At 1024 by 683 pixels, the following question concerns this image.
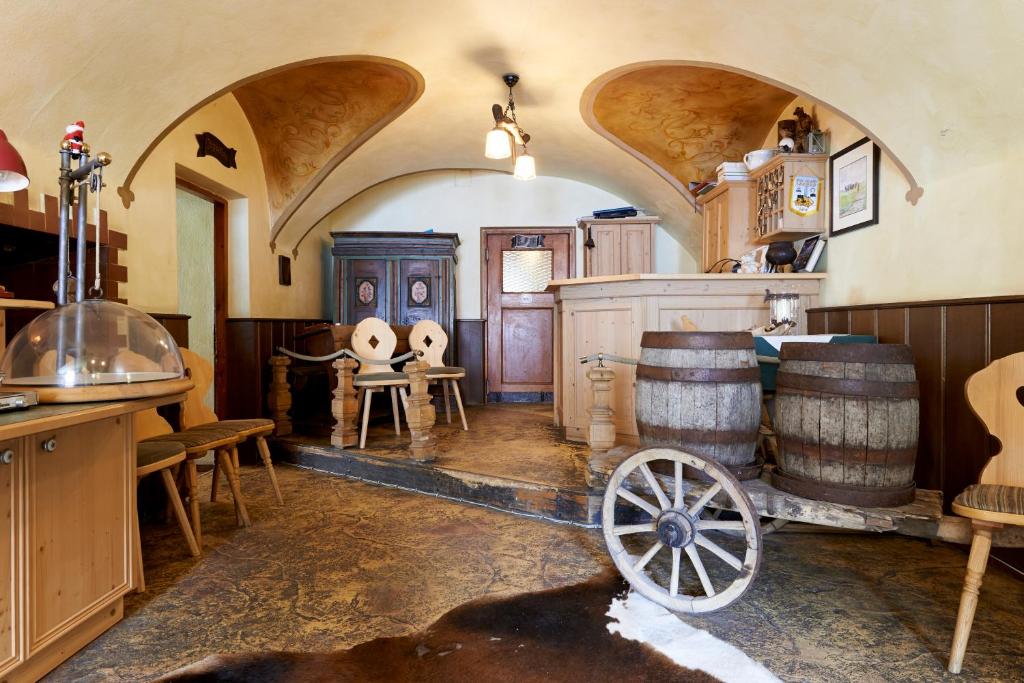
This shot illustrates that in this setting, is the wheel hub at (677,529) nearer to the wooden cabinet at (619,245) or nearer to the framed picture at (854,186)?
the framed picture at (854,186)

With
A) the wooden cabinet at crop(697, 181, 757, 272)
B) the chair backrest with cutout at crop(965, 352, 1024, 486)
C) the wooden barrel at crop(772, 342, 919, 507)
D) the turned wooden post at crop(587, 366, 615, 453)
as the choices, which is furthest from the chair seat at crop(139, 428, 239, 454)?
the wooden cabinet at crop(697, 181, 757, 272)

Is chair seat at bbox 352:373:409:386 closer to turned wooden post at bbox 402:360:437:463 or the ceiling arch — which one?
turned wooden post at bbox 402:360:437:463

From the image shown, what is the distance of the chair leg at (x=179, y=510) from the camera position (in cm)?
241

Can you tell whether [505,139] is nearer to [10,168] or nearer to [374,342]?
[374,342]

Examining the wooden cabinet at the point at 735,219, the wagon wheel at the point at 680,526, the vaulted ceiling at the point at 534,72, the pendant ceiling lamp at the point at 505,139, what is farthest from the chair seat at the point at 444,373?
the wagon wheel at the point at 680,526

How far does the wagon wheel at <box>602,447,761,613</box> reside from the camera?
71.4 inches

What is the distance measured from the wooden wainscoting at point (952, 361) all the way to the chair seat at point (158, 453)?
132 inches

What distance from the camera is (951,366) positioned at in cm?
251

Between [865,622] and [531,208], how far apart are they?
554 cm

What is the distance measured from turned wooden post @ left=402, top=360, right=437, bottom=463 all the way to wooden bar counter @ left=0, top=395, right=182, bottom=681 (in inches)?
68.4

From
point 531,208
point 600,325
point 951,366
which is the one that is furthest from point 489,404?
point 951,366

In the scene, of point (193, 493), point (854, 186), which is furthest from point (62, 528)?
point (854, 186)

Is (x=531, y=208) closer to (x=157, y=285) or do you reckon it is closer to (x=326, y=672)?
(x=157, y=285)

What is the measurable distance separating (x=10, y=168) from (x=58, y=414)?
942 millimetres
